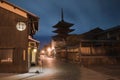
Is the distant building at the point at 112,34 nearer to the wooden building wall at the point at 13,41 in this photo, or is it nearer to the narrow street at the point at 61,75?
the narrow street at the point at 61,75

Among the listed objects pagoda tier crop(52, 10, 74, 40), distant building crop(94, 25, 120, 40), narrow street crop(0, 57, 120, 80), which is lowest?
narrow street crop(0, 57, 120, 80)

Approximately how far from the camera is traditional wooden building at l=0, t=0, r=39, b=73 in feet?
66.3

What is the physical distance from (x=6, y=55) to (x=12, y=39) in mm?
1738

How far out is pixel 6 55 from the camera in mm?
20281

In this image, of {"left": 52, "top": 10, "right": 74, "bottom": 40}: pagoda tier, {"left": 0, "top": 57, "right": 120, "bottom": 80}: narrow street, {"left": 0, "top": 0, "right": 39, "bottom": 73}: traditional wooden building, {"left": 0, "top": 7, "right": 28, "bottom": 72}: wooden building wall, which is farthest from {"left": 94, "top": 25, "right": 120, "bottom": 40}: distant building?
{"left": 0, "top": 7, "right": 28, "bottom": 72}: wooden building wall

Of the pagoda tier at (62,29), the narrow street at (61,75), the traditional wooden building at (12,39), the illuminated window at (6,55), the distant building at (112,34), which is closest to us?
the narrow street at (61,75)

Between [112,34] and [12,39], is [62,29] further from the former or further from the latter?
[12,39]

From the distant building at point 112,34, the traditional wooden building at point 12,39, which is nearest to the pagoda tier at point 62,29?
the distant building at point 112,34

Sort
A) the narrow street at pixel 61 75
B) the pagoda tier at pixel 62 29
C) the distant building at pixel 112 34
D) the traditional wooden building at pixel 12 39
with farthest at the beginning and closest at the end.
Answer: the pagoda tier at pixel 62 29
the distant building at pixel 112 34
the traditional wooden building at pixel 12 39
the narrow street at pixel 61 75

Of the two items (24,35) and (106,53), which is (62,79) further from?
(106,53)

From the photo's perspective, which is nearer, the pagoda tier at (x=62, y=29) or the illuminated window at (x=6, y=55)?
the illuminated window at (x=6, y=55)

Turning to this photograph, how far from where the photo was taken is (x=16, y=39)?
2059cm

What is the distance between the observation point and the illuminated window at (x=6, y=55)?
20091mm

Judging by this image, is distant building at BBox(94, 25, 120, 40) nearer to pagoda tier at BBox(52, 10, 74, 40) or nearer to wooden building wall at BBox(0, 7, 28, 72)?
pagoda tier at BBox(52, 10, 74, 40)
